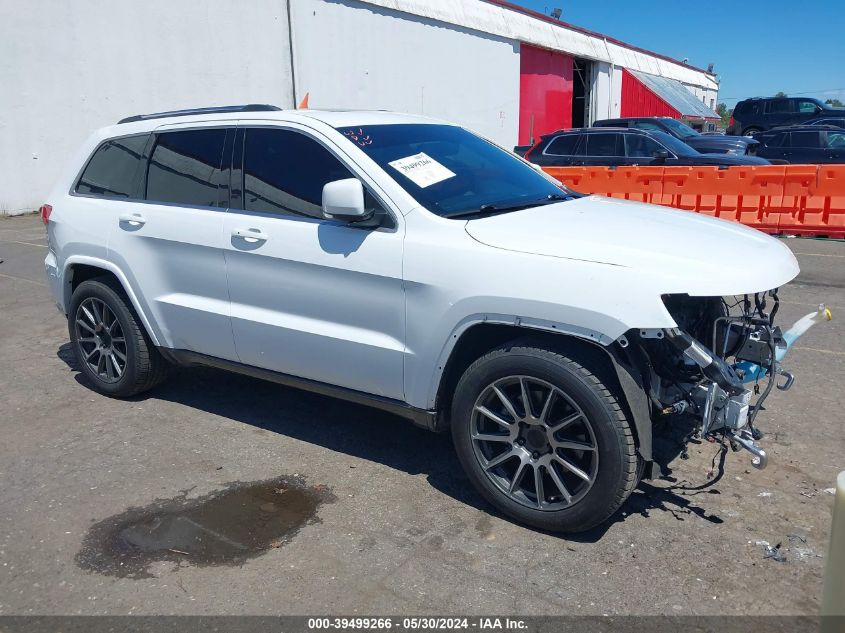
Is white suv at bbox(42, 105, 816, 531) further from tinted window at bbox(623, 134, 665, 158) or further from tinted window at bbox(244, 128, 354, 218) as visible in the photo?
tinted window at bbox(623, 134, 665, 158)

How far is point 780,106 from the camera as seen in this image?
26.0 m

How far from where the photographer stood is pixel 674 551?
10.9ft

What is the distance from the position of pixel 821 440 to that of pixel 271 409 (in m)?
3.44

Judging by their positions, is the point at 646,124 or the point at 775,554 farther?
the point at 646,124

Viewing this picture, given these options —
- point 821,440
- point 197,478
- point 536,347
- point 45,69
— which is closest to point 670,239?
point 536,347

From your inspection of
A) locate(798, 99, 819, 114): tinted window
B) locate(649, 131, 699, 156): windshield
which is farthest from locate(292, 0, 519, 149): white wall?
locate(798, 99, 819, 114): tinted window

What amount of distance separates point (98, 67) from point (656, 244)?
16.5 m

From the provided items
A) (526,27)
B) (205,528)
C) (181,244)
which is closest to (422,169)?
(181,244)

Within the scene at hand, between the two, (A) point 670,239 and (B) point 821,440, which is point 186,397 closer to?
(A) point 670,239

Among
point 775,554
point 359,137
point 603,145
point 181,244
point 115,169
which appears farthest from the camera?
point 603,145

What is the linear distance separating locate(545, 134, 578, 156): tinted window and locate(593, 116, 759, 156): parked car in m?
2.58

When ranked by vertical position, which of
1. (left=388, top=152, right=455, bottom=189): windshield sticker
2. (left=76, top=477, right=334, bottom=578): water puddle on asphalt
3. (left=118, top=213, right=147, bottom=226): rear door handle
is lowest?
(left=76, top=477, right=334, bottom=578): water puddle on asphalt

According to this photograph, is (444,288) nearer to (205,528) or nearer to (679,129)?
(205,528)

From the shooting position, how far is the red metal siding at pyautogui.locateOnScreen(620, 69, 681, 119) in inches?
1491
